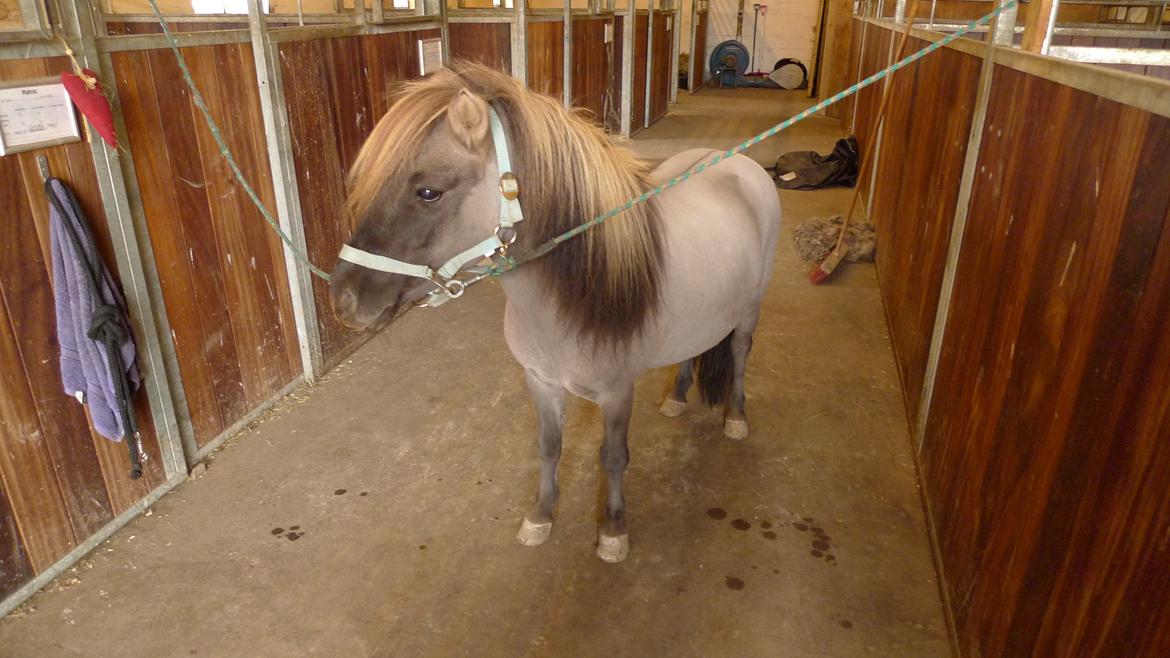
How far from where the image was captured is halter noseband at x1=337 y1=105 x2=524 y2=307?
55.2 inches

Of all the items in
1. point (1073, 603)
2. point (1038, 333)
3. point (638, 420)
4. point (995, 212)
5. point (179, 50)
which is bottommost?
point (638, 420)

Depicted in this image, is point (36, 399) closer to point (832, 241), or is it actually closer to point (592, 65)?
point (832, 241)

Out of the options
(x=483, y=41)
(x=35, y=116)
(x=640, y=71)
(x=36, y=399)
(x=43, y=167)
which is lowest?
(x=36, y=399)

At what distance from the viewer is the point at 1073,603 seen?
107 cm

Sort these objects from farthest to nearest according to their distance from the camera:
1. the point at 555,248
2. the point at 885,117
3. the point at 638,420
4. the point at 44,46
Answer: the point at 885,117, the point at 638,420, the point at 44,46, the point at 555,248

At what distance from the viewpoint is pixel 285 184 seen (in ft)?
8.93

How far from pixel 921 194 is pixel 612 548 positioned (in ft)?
6.90

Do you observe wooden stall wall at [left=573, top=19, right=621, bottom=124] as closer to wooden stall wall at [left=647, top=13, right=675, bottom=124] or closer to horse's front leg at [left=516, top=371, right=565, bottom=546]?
wooden stall wall at [left=647, top=13, right=675, bottom=124]

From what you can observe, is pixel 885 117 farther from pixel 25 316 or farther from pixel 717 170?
pixel 25 316

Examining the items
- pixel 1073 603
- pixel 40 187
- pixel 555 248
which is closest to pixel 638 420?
pixel 555 248

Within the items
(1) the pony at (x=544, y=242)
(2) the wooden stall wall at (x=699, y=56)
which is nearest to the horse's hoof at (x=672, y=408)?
(1) the pony at (x=544, y=242)

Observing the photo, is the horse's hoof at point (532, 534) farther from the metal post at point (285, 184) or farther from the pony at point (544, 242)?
the metal post at point (285, 184)

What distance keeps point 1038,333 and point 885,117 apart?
13.6 ft

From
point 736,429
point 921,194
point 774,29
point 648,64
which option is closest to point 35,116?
point 736,429
